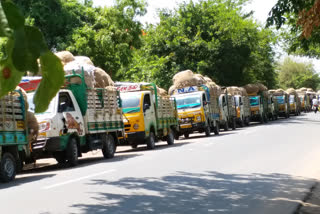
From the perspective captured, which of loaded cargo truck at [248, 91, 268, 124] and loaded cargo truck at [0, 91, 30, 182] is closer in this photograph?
loaded cargo truck at [0, 91, 30, 182]

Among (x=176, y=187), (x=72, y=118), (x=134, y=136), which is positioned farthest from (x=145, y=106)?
(x=176, y=187)

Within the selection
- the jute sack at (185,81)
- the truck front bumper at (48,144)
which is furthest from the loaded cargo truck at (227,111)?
the truck front bumper at (48,144)

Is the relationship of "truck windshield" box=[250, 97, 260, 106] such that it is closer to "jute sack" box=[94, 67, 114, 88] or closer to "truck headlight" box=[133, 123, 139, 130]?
"truck headlight" box=[133, 123, 139, 130]

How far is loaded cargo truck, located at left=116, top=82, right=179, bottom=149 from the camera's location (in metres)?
18.8

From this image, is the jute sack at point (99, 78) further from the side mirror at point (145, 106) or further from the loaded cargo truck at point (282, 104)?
the loaded cargo truck at point (282, 104)

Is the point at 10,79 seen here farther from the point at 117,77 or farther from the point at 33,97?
the point at 117,77

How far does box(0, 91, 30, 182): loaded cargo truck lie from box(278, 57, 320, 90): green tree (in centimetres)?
10481

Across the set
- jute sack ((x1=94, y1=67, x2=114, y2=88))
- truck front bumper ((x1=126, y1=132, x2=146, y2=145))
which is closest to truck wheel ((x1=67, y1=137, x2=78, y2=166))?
jute sack ((x1=94, y1=67, x2=114, y2=88))

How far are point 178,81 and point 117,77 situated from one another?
4.66m

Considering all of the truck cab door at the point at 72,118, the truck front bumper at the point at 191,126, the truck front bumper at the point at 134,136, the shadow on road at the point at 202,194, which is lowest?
the shadow on road at the point at 202,194

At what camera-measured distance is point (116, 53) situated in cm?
2781

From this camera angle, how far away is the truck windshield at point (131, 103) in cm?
1906

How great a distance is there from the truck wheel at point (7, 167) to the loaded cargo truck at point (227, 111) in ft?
66.6

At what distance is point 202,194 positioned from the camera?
8.53m
